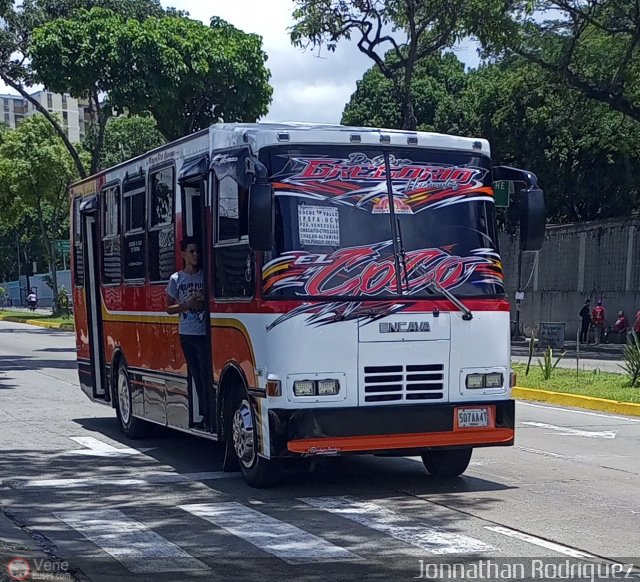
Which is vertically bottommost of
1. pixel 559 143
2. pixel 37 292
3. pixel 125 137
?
pixel 37 292

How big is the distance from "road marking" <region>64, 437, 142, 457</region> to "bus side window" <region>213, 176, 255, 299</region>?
3058 mm

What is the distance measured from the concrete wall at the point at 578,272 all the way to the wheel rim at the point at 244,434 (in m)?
27.3

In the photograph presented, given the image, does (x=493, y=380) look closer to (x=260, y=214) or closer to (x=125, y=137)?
(x=260, y=214)

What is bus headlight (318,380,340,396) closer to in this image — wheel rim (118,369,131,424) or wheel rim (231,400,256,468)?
wheel rim (231,400,256,468)

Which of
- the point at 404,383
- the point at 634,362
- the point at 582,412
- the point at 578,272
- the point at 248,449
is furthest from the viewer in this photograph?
the point at 578,272

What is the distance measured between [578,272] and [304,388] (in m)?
30.6

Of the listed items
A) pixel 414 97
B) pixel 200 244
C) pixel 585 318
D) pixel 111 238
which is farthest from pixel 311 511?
pixel 414 97

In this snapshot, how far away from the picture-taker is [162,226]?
1195 cm

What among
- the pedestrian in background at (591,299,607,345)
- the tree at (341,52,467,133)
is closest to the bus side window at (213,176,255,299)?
the pedestrian in background at (591,299,607,345)

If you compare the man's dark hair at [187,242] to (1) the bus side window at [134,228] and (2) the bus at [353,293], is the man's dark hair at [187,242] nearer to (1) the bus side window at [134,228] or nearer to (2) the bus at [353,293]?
(2) the bus at [353,293]

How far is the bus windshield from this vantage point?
31.1 feet


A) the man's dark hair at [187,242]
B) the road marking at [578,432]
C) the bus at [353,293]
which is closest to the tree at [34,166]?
the road marking at [578,432]

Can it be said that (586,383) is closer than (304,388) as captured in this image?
No

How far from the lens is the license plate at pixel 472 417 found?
32.0ft
